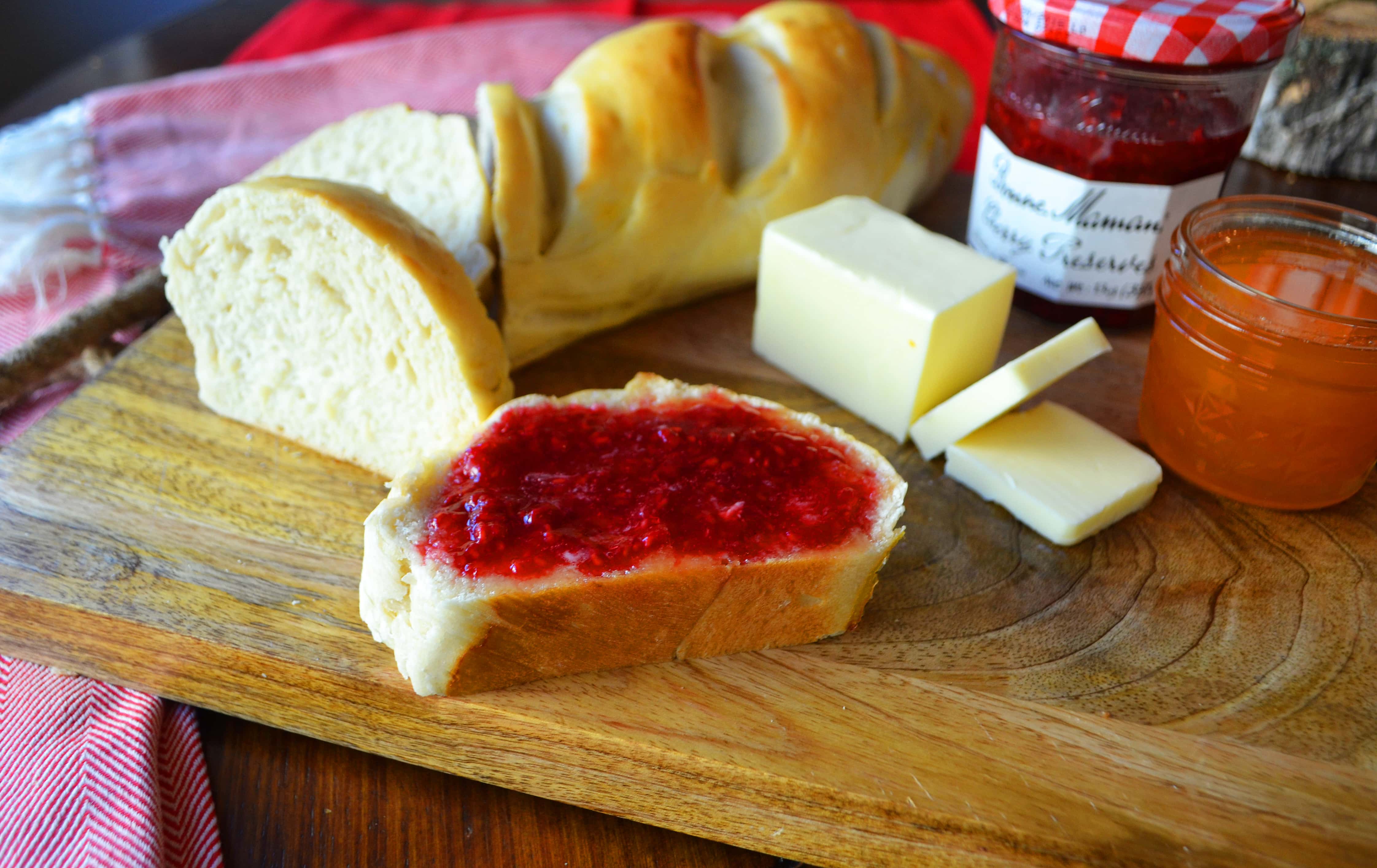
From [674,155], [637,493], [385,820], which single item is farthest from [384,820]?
[674,155]

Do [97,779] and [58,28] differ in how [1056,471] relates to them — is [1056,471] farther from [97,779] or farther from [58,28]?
[58,28]

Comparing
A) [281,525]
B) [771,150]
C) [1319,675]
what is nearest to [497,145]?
[771,150]

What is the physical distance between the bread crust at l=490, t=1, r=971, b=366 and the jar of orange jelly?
977 mm

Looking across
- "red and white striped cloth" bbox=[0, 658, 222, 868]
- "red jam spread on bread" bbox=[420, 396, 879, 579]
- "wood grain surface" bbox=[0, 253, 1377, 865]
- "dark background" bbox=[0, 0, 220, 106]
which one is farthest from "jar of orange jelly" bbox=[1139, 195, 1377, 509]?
"dark background" bbox=[0, 0, 220, 106]

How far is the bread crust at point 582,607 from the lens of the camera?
65.9 inches

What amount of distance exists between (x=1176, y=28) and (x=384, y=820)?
222 cm

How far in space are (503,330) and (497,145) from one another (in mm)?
435

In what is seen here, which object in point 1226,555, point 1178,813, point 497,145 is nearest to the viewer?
point 1178,813

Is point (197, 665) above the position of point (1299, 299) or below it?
below

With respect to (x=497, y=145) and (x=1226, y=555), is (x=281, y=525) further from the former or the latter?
(x=1226, y=555)

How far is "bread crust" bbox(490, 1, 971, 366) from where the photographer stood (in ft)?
8.15

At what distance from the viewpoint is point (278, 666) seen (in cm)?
179

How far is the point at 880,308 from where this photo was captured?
2.26 metres

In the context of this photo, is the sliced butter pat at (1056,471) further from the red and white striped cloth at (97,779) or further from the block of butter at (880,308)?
the red and white striped cloth at (97,779)
